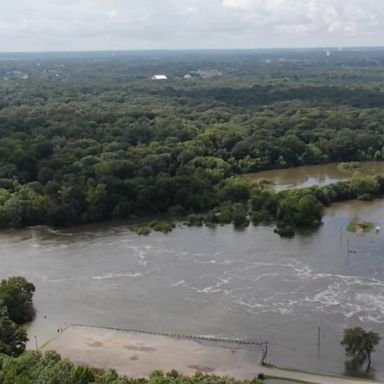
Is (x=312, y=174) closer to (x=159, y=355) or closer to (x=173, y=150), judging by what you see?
(x=173, y=150)

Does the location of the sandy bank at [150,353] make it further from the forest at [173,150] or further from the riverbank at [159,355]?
the forest at [173,150]

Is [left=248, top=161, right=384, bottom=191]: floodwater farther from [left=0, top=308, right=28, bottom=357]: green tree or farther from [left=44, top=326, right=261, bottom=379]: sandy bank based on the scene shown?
[left=0, top=308, right=28, bottom=357]: green tree

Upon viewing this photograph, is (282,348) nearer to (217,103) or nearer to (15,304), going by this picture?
(15,304)

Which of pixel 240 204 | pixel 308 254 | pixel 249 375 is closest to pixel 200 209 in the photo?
pixel 240 204

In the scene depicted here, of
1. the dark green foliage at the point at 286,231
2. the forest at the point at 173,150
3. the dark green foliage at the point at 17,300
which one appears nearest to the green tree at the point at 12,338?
the dark green foliage at the point at 17,300

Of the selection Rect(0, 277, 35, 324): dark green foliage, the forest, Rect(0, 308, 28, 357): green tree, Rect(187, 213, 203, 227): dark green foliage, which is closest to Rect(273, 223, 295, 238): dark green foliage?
the forest
